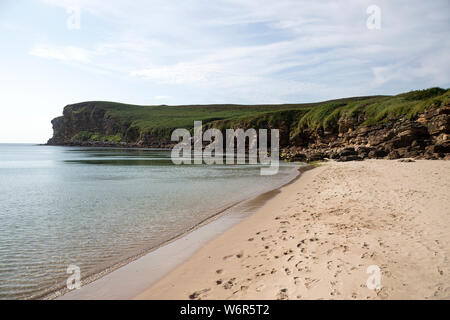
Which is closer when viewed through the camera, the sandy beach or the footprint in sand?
the sandy beach

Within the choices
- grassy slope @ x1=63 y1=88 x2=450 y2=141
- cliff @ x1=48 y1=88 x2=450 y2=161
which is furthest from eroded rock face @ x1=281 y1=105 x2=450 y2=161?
grassy slope @ x1=63 y1=88 x2=450 y2=141

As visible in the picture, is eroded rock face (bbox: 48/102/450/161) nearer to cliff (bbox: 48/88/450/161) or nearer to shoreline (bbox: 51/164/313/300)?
cliff (bbox: 48/88/450/161)

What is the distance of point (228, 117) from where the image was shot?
12769 cm

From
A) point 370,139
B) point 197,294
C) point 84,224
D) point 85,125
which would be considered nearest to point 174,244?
point 197,294

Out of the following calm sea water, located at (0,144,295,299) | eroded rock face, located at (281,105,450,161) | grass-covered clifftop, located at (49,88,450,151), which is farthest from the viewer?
grass-covered clifftop, located at (49,88,450,151)

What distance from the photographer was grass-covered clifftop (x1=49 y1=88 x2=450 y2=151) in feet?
174

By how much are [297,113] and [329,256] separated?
3126 inches

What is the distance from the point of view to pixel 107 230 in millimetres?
11195

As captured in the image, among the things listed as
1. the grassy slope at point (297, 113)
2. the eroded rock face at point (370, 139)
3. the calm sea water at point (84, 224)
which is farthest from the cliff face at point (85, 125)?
the calm sea water at point (84, 224)

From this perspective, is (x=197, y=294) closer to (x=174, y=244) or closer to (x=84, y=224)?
(x=174, y=244)

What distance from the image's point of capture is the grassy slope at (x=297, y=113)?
48.4m
